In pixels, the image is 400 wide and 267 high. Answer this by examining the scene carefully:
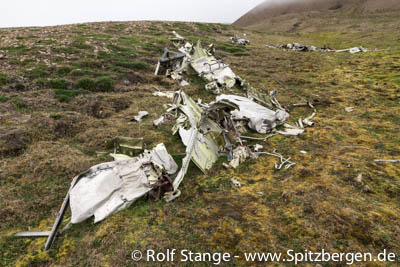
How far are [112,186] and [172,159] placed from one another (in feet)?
5.14

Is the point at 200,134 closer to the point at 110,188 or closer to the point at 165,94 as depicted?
the point at 110,188

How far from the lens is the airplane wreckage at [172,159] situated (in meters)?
3.87

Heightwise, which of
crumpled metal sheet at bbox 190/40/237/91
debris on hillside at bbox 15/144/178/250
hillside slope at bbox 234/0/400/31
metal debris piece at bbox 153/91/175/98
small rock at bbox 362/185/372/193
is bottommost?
small rock at bbox 362/185/372/193

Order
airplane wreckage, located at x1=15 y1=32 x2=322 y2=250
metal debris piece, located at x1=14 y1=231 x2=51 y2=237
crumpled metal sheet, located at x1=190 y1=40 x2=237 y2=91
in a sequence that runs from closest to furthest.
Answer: metal debris piece, located at x1=14 y1=231 x2=51 y2=237 < airplane wreckage, located at x1=15 y1=32 x2=322 y2=250 < crumpled metal sheet, located at x1=190 y1=40 x2=237 y2=91

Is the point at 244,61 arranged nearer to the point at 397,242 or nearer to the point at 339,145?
the point at 339,145

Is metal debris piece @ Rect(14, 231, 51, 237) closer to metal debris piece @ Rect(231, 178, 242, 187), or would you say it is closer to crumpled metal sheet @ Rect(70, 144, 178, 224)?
crumpled metal sheet @ Rect(70, 144, 178, 224)

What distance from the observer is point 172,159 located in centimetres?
524

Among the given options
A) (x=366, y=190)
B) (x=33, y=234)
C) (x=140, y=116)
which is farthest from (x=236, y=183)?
(x=140, y=116)

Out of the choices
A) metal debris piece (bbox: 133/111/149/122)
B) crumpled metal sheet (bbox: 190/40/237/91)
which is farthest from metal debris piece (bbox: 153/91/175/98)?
metal debris piece (bbox: 133/111/149/122)

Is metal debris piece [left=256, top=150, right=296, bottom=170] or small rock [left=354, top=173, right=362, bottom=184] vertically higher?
small rock [left=354, top=173, right=362, bottom=184]

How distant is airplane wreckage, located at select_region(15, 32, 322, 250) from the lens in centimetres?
387

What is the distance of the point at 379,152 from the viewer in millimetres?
5551

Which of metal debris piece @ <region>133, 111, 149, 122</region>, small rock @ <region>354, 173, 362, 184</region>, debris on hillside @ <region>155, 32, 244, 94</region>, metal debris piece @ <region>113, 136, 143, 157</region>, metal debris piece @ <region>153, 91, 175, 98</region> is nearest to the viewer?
small rock @ <region>354, 173, 362, 184</region>

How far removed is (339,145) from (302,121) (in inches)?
72.8
